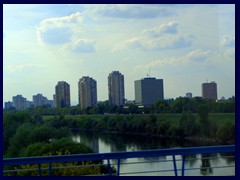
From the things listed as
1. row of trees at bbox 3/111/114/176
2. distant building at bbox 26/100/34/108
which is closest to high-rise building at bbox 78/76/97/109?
distant building at bbox 26/100/34/108

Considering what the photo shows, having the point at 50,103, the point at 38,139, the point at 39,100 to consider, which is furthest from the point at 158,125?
the point at 38,139

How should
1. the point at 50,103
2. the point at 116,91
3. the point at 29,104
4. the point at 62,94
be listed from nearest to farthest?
the point at 116,91 → the point at 50,103 → the point at 62,94 → the point at 29,104

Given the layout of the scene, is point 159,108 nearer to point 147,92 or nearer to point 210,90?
point 147,92

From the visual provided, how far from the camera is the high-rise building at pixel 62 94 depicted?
452cm

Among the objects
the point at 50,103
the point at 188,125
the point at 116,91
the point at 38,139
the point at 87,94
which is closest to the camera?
the point at 116,91

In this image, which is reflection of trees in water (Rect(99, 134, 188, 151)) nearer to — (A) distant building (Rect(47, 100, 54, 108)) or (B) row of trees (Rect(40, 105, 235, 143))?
(B) row of trees (Rect(40, 105, 235, 143))

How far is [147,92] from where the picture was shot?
357 centimetres

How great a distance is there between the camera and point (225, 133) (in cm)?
446

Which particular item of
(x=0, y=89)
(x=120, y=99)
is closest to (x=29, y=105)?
(x=120, y=99)

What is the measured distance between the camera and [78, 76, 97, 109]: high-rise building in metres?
4.14

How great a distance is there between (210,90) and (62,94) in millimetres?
1805

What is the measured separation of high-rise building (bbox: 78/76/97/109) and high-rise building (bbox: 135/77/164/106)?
52cm

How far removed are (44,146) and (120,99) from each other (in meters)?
3.30
